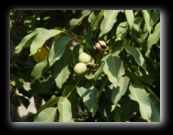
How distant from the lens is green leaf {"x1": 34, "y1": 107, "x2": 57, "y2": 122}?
6.16ft

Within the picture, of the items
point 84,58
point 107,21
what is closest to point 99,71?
point 84,58

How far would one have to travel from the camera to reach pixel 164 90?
2057mm

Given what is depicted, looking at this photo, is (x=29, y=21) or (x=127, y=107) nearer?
(x=127, y=107)

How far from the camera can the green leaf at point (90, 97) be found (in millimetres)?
1876

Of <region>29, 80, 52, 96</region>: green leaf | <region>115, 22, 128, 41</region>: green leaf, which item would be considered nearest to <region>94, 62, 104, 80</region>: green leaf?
<region>115, 22, 128, 41</region>: green leaf

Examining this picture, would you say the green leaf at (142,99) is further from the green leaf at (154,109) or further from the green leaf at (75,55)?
the green leaf at (75,55)

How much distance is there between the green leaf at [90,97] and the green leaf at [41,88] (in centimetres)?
55

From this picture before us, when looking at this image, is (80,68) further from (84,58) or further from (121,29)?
(121,29)

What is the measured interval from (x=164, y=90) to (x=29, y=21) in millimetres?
1039

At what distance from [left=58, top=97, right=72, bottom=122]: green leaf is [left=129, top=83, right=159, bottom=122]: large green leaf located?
28 centimetres

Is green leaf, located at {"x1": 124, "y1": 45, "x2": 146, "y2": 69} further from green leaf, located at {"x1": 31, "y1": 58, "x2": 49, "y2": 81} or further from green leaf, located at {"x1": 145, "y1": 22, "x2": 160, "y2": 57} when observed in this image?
green leaf, located at {"x1": 31, "y1": 58, "x2": 49, "y2": 81}

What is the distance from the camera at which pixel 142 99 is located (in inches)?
72.9
